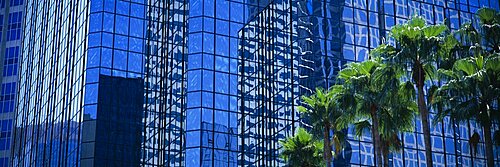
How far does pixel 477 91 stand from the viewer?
45.2m

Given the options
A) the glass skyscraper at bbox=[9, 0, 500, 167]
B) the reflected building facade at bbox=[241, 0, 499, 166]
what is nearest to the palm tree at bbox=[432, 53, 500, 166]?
the reflected building facade at bbox=[241, 0, 499, 166]

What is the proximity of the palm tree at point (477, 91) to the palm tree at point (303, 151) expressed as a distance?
15351 millimetres

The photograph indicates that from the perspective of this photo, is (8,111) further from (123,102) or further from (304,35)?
(304,35)

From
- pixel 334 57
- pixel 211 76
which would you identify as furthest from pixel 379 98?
pixel 211 76

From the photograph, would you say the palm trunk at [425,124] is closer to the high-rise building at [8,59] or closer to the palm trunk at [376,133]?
the palm trunk at [376,133]

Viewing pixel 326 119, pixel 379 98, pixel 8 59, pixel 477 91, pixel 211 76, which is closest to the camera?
pixel 477 91

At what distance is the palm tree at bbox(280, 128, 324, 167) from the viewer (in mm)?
60031

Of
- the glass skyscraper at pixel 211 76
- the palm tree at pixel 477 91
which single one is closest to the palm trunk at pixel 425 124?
the palm tree at pixel 477 91

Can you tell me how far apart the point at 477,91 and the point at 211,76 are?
41040 millimetres

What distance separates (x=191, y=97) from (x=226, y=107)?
10.2 ft

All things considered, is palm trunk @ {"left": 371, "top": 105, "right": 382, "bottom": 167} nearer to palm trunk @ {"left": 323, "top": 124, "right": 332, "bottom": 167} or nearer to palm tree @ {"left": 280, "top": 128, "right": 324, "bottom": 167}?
palm trunk @ {"left": 323, "top": 124, "right": 332, "bottom": 167}

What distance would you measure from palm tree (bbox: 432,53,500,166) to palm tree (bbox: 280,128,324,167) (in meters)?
15.4

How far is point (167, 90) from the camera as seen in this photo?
85.6 meters

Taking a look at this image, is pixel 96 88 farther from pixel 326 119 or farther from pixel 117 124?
pixel 326 119
